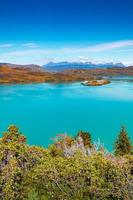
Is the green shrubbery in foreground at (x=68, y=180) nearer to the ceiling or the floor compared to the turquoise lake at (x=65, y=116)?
nearer to the ceiling

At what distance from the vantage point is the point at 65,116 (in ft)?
277

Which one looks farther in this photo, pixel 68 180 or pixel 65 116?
pixel 65 116

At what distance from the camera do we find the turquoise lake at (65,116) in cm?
6494

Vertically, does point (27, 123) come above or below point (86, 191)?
below

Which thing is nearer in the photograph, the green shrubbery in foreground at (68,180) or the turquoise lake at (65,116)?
the green shrubbery in foreground at (68,180)

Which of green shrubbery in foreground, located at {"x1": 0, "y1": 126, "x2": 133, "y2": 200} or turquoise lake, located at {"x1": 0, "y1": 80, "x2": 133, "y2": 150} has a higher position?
green shrubbery in foreground, located at {"x1": 0, "y1": 126, "x2": 133, "y2": 200}

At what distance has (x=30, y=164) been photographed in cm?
1798

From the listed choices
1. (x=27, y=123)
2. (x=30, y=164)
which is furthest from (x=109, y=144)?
(x=30, y=164)

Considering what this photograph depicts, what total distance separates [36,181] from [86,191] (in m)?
2.49

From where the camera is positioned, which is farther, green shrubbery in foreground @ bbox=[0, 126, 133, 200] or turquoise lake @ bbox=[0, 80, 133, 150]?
turquoise lake @ bbox=[0, 80, 133, 150]

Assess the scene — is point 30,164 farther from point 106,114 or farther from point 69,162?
point 106,114

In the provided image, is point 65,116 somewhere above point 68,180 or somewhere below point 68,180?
below

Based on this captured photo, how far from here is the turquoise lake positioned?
64.9 meters

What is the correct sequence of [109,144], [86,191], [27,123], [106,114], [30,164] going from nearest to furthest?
[86,191] < [30,164] < [109,144] < [27,123] < [106,114]
